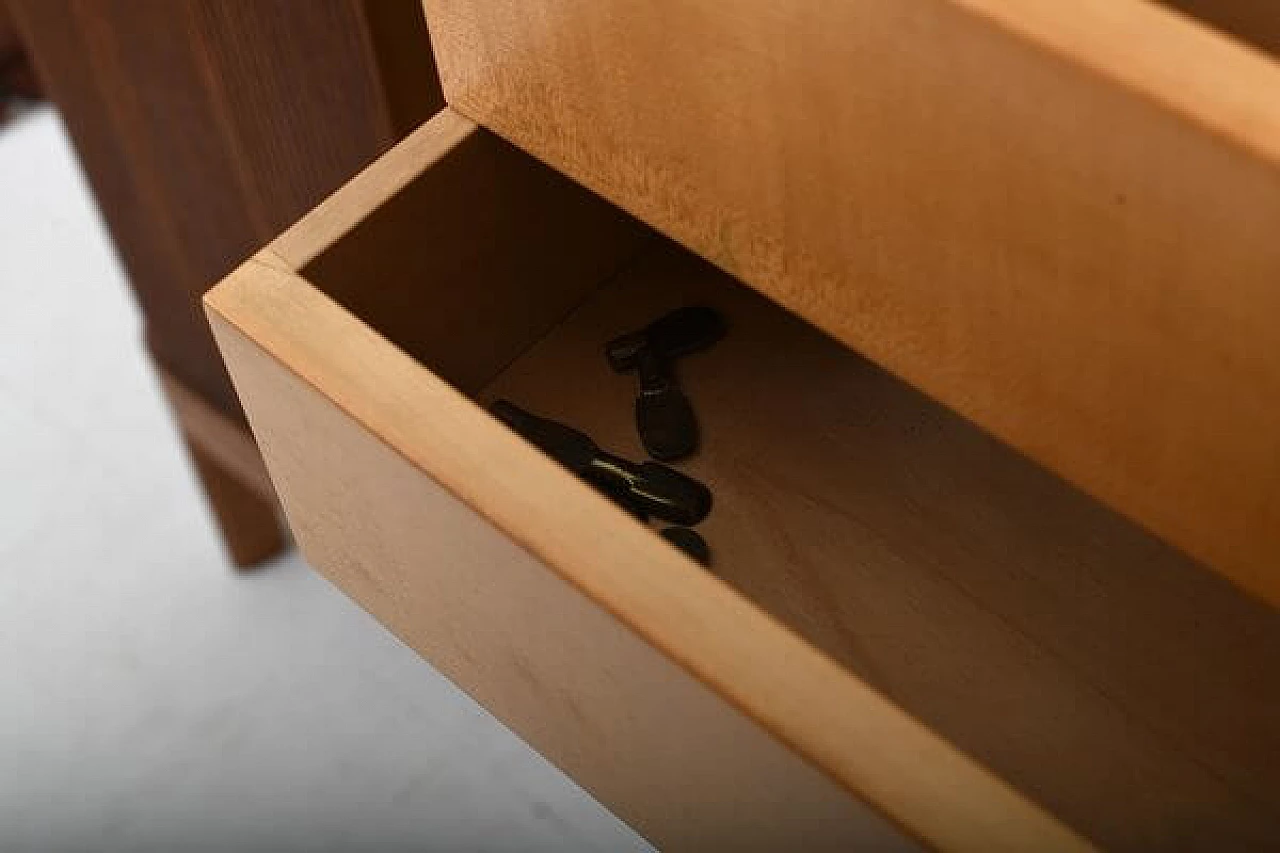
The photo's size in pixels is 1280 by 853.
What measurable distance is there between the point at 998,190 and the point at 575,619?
18cm

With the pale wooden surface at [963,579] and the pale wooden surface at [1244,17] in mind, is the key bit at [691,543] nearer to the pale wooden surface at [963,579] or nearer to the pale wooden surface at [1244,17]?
the pale wooden surface at [963,579]

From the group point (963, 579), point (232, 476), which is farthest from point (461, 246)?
point (232, 476)

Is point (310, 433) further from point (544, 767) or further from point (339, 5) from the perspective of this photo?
point (544, 767)

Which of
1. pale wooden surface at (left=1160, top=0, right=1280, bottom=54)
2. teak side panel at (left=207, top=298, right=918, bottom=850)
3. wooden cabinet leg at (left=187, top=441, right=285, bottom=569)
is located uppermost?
pale wooden surface at (left=1160, top=0, right=1280, bottom=54)

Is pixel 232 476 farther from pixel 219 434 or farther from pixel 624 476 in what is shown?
pixel 624 476

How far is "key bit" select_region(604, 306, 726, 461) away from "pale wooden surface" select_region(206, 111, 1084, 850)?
0.39 ft

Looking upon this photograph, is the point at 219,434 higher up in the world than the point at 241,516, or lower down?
higher up

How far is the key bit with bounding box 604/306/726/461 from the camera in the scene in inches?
30.9

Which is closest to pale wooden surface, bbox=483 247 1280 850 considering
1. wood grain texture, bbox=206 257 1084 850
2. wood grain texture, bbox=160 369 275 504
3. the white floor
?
wood grain texture, bbox=206 257 1084 850

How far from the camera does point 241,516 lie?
1.54m

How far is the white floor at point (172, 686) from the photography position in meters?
1.42

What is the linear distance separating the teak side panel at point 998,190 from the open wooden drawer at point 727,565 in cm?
9

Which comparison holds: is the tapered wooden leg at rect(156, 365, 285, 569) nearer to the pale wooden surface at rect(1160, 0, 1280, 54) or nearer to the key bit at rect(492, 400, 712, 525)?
the key bit at rect(492, 400, 712, 525)

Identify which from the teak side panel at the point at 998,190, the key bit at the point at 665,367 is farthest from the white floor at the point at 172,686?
the teak side panel at the point at 998,190
